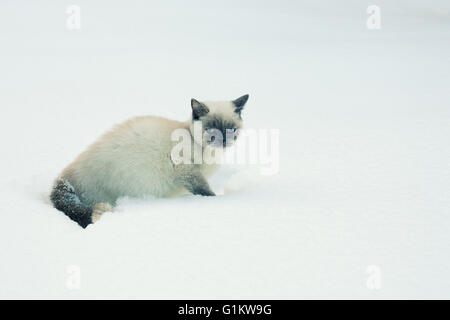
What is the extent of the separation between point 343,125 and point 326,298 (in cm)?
238

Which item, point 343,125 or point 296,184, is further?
point 343,125

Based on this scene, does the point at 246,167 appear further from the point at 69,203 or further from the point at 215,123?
the point at 69,203

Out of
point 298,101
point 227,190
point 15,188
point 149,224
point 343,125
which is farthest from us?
point 298,101

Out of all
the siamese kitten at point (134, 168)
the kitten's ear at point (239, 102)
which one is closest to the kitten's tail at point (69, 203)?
the siamese kitten at point (134, 168)

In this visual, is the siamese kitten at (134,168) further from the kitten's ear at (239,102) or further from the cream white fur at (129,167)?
the kitten's ear at (239,102)

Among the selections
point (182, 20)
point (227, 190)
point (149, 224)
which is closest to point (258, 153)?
point (227, 190)

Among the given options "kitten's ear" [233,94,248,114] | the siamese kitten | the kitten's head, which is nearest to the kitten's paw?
the siamese kitten

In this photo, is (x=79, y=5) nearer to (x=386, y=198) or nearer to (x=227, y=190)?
(x=227, y=190)

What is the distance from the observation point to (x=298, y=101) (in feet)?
15.1

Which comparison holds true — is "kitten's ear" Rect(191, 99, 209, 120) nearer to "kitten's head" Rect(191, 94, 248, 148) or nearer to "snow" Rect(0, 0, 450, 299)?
"kitten's head" Rect(191, 94, 248, 148)

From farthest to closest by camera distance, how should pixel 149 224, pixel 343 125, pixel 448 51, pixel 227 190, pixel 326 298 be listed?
pixel 448 51 < pixel 343 125 < pixel 227 190 < pixel 149 224 < pixel 326 298

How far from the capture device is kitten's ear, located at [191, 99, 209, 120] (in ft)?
9.96

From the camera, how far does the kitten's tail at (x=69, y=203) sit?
268 cm

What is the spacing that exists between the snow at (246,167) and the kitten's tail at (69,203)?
6.0 inches
